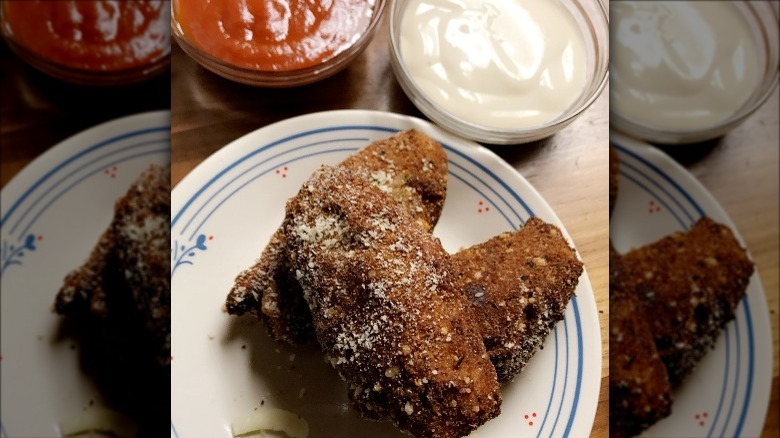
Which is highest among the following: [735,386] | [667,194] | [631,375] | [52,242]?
[52,242]

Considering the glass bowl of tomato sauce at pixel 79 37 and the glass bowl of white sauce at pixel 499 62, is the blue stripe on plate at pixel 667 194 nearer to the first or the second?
the glass bowl of white sauce at pixel 499 62

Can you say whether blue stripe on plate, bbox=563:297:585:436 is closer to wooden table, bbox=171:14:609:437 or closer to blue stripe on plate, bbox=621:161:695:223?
wooden table, bbox=171:14:609:437

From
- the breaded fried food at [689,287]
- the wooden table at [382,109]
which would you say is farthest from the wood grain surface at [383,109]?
the breaded fried food at [689,287]

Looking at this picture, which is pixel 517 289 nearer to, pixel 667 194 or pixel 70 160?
pixel 667 194

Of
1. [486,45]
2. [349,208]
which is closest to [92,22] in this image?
[349,208]

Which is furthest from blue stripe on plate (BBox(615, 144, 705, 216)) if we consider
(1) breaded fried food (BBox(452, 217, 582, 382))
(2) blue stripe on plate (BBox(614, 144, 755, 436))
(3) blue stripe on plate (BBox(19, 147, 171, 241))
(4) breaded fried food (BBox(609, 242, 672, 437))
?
(3) blue stripe on plate (BBox(19, 147, 171, 241))

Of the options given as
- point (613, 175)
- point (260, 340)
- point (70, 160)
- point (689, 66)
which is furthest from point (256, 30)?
point (689, 66)

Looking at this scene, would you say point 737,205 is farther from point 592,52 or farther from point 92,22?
point 92,22
